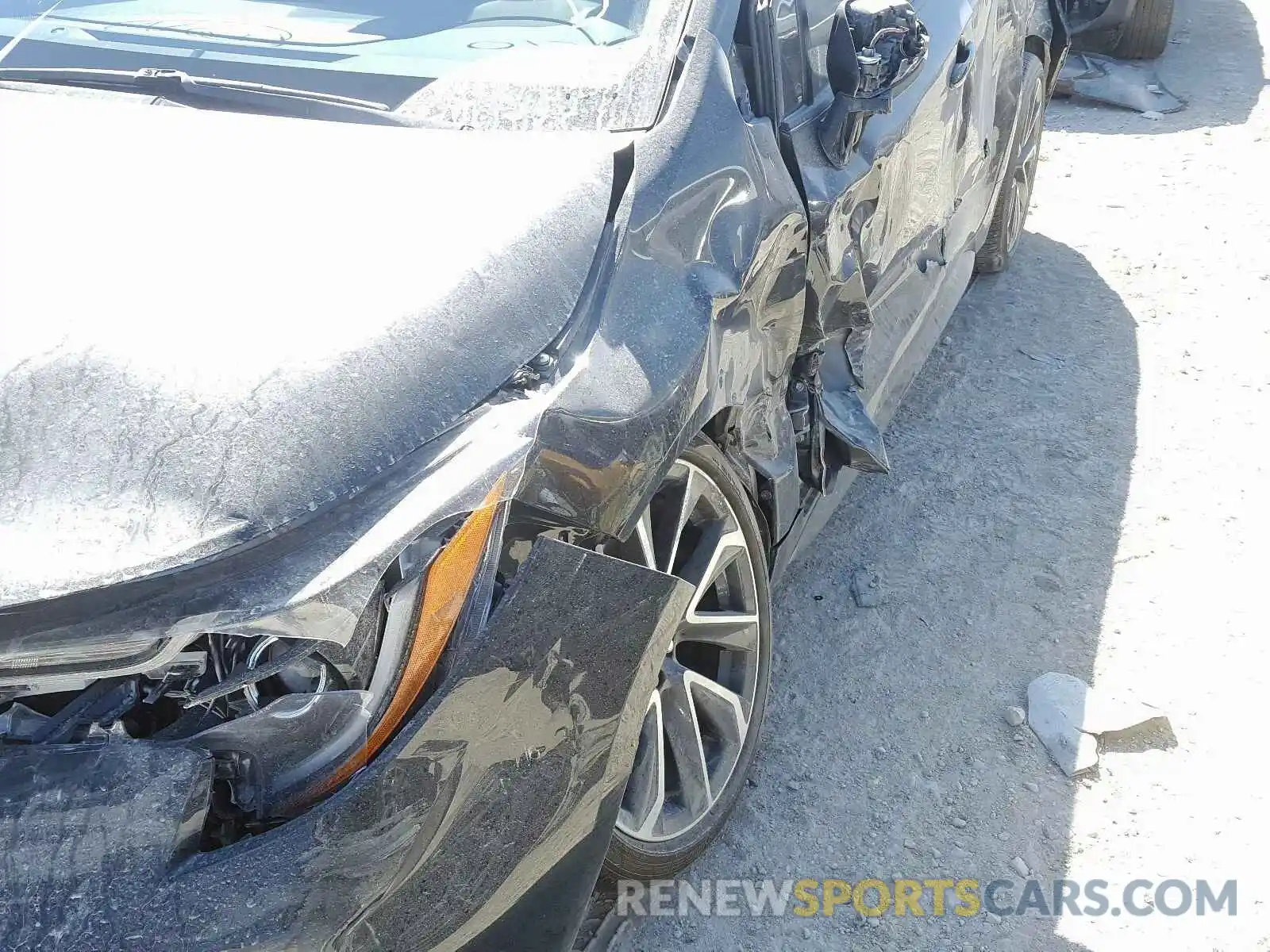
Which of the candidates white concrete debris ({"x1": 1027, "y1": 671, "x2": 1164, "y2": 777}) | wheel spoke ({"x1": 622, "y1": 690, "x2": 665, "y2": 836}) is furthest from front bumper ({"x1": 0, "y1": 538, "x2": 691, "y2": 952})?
white concrete debris ({"x1": 1027, "y1": 671, "x2": 1164, "y2": 777})

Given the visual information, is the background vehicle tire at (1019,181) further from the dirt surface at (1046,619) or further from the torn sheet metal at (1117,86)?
the torn sheet metal at (1117,86)

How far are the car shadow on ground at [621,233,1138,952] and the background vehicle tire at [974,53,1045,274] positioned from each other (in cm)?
41

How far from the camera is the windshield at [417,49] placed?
2.20m

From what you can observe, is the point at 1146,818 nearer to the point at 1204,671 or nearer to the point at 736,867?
the point at 1204,671

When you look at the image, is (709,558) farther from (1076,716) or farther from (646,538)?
(1076,716)

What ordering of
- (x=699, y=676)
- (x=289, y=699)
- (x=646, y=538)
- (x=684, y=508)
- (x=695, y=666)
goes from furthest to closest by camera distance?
(x=695, y=666) < (x=699, y=676) < (x=684, y=508) < (x=646, y=538) < (x=289, y=699)

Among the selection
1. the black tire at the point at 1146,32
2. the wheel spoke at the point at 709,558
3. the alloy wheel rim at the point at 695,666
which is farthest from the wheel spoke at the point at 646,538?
the black tire at the point at 1146,32

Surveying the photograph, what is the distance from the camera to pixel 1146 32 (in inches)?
290

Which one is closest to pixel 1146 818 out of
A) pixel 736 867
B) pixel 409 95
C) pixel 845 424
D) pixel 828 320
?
pixel 736 867

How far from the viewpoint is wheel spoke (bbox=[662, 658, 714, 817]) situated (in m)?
2.35

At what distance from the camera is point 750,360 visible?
89.8 inches

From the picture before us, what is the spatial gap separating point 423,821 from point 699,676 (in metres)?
0.89

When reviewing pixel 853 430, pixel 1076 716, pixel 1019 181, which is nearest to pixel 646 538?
pixel 853 430

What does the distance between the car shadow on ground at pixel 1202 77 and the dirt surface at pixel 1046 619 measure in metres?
1.55
